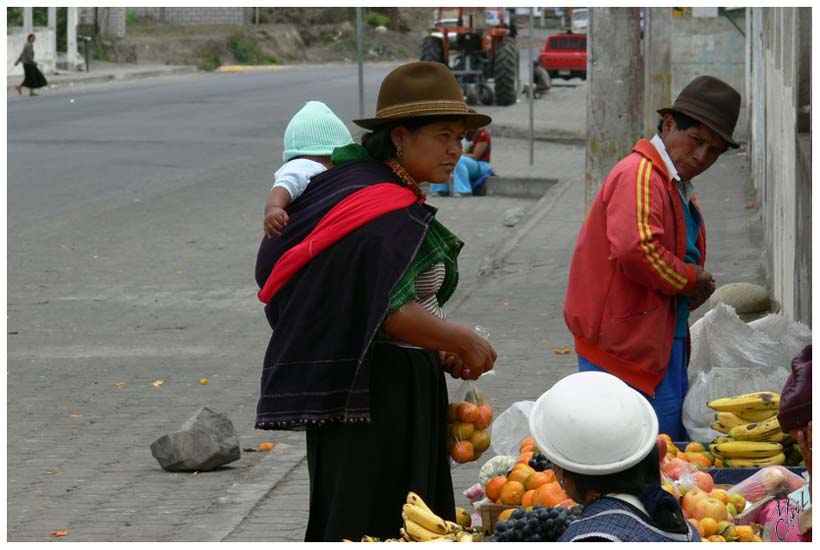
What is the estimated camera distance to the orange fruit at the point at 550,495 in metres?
4.68

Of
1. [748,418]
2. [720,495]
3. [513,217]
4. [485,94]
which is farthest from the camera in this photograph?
[485,94]

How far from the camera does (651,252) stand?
525 cm

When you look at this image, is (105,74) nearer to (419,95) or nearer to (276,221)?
(276,221)

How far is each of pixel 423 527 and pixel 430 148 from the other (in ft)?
3.52

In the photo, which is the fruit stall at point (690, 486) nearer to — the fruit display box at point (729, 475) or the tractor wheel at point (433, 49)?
the fruit display box at point (729, 475)

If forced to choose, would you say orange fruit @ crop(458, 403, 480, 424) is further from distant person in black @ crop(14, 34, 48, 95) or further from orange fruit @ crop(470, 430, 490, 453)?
distant person in black @ crop(14, 34, 48, 95)

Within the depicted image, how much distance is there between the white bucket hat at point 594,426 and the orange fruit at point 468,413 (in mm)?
1172

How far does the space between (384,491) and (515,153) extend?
20.3 meters

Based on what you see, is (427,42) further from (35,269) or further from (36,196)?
(35,269)

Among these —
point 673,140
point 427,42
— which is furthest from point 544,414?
point 427,42

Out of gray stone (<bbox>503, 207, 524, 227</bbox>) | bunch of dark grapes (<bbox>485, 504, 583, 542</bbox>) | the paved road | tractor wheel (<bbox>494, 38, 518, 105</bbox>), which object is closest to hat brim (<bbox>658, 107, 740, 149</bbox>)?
bunch of dark grapes (<bbox>485, 504, 583, 542</bbox>)

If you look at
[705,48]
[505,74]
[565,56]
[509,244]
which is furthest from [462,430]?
[565,56]

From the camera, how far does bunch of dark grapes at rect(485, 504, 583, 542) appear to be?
155 inches

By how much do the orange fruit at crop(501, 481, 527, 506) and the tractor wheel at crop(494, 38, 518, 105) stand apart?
29.5 m
